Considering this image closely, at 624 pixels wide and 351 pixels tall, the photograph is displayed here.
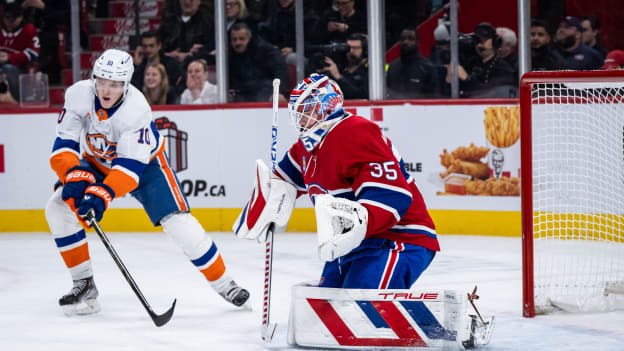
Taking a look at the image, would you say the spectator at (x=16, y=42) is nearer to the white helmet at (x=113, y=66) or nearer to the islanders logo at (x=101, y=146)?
the islanders logo at (x=101, y=146)

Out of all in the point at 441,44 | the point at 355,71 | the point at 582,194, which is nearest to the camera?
the point at 582,194

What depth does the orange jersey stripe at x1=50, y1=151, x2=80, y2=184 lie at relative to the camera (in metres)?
3.52

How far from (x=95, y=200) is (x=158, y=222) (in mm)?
387

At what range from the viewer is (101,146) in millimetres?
3570

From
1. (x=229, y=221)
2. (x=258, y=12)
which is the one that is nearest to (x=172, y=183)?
(x=229, y=221)

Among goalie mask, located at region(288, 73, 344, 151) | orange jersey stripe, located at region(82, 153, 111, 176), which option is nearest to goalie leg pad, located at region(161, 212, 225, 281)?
orange jersey stripe, located at region(82, 153, 111, 176)

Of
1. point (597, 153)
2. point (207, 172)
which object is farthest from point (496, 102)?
point (207, 172)

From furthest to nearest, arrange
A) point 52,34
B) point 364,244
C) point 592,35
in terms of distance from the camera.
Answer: point 52,34 → point 592,35 → point 364,244

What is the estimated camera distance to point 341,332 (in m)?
2.79

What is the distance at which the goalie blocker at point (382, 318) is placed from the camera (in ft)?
8.95

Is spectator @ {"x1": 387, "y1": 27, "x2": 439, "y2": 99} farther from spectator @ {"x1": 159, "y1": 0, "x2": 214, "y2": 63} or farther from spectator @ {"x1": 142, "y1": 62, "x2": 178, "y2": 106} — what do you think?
spectator @ {"x1": 142, "y1": 62, "x2": 178, "y2": 106}

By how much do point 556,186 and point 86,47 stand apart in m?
3.53

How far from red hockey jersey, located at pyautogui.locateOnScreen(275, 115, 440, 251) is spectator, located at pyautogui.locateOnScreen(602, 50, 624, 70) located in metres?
3.28

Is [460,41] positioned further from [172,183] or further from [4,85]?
[4,85]
